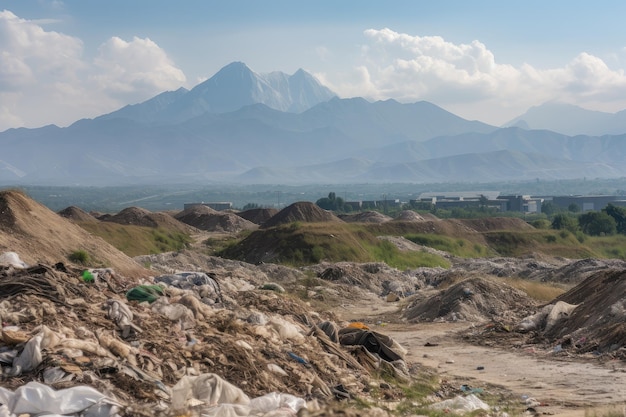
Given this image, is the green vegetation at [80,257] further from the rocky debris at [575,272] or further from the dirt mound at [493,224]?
the dirt mound at [493,224]

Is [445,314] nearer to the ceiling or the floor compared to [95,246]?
nearer to the floor

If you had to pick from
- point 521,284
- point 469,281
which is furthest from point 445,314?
point 521,284

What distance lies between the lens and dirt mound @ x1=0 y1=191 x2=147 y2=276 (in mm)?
24436

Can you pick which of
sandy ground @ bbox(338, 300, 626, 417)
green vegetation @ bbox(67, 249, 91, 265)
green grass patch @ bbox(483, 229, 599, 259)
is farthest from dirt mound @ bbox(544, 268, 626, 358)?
green grass patch @ bbox(483, 229, 599, 259)

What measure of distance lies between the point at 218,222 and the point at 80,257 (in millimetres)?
60316

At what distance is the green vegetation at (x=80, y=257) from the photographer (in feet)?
83.1

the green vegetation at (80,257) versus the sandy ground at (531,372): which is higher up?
the green vegetation at (80,257)

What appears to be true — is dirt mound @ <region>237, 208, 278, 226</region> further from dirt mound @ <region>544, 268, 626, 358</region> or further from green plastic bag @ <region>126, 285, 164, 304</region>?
green plastic bag @ <region>126, 285, 164, 304</region>

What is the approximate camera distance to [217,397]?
424 inches

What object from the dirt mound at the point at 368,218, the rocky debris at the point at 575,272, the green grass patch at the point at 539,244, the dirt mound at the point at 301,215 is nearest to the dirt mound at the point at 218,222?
the dirt mound at the point at 301,215

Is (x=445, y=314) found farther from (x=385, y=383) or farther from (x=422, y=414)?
(x=422, y=414)

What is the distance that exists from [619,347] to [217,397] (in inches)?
377

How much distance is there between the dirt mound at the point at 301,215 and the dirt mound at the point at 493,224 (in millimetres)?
11926

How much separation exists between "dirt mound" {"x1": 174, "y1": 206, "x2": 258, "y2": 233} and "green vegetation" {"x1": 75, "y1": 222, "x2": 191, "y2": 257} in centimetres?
2090
